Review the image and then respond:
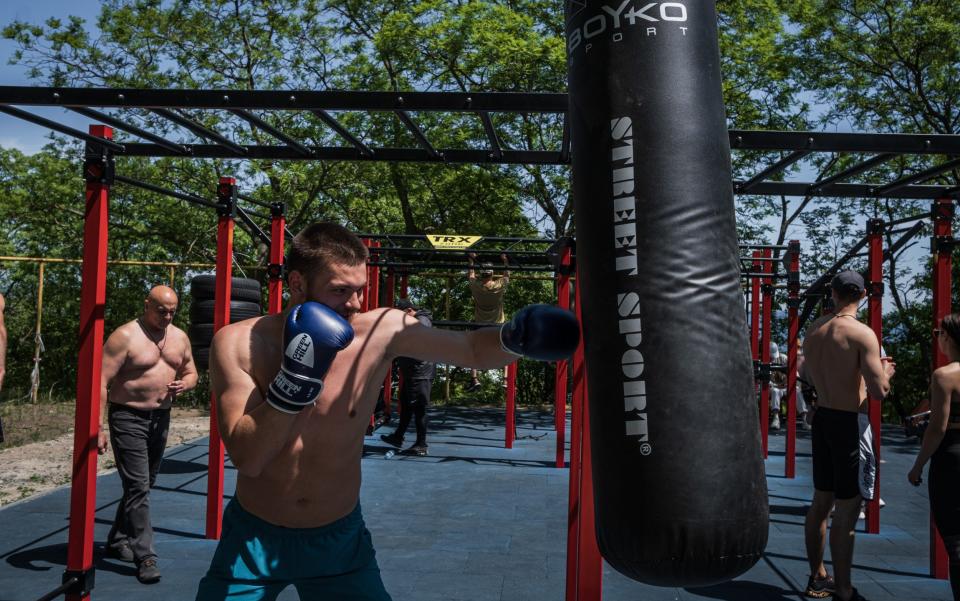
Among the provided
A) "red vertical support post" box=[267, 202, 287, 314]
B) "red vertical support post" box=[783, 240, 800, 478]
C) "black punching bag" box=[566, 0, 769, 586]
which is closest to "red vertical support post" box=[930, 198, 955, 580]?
"red vertical support post" box=[783, 240, 800, 478]

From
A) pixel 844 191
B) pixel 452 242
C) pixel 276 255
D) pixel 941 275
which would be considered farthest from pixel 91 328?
pixel 452 242

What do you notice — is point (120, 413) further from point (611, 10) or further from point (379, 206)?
point (379, 206)

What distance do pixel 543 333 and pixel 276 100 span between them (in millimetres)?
2240

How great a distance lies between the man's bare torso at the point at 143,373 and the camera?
504cm

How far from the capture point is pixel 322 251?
94.6 inches

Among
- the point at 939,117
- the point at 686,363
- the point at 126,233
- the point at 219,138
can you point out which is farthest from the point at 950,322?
the point at 126,233

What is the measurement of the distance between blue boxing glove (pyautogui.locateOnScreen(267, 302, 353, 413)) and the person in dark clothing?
661 cm

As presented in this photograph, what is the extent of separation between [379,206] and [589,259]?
13263 mm

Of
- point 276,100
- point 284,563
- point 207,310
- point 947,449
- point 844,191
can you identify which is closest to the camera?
point 284,563

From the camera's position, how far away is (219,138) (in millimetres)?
4371

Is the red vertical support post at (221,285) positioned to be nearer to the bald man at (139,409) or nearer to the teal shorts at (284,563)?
the bald man at (139,409)

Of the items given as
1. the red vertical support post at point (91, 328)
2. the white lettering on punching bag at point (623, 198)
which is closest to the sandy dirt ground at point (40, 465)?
the red vertical support post at point (91, 328)

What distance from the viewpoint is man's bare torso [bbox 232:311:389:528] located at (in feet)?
7.95

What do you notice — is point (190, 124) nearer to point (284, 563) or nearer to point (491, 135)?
point (491, 135)
